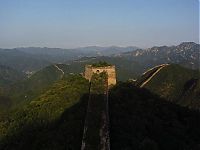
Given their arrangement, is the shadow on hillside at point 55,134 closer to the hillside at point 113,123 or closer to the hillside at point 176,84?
the hillside at point 113,123

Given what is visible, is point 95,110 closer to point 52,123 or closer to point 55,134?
point 55,134

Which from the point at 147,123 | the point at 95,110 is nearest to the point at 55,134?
the point at 95,110

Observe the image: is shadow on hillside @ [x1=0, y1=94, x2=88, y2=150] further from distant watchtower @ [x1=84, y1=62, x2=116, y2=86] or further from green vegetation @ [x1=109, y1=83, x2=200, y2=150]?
distant watchtower @ [x1=84, y1=62, x2=116, y2=86]

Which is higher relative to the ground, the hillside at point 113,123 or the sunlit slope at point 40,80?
the hillside at point 113,123

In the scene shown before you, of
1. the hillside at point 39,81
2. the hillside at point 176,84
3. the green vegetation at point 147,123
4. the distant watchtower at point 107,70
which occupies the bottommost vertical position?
the hillside at point 39,81

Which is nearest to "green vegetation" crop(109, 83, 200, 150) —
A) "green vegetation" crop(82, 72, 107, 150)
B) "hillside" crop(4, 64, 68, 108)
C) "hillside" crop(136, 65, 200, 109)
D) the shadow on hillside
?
"green vegetation" crop(82, 72, 107, 150)

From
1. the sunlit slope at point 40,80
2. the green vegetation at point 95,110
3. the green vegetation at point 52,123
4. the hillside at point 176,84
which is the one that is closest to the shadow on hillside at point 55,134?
the green vegetation at point 52,123
